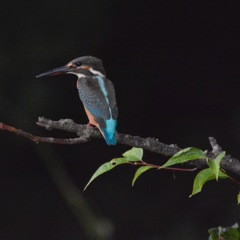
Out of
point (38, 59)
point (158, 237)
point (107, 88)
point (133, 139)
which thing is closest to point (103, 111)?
point (107, 88)

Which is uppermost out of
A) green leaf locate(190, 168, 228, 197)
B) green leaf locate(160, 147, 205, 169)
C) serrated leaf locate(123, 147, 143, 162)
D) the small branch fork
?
the small branch fork

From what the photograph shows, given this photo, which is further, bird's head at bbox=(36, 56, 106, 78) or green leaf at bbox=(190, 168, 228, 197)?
bird's head at bbox=(36, 56, 106, 78)

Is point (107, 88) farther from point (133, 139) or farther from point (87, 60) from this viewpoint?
point (133, 139)

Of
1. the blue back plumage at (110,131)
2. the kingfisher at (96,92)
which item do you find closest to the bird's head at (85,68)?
the kingfisher at (96,92)

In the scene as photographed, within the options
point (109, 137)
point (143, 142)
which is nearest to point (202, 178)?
point (143, 142)

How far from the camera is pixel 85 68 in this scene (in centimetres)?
110

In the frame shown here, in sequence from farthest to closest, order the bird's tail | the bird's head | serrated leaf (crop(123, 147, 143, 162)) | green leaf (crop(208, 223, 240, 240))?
the bird's head
the bird's tail
serrated leaf (crop(123, 147, 143, 162))
green leaf (crop(208, 223, 240, 240))

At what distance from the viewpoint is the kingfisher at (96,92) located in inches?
39.7

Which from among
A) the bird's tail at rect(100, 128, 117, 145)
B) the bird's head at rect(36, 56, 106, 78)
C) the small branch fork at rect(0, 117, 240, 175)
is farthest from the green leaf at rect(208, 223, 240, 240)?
the bird's head at rect(36, 56, 106, 78)

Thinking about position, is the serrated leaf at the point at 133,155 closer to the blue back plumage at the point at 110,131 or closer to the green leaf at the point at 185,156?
the green leaf at the point at 185,156

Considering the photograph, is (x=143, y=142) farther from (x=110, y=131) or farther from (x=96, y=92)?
(x=96, y=92)

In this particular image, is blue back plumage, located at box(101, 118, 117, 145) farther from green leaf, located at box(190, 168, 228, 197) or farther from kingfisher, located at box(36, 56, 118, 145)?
green leaf, located at box(190, 168, 228, 197)

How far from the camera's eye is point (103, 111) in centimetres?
104

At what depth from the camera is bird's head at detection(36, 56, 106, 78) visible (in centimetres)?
108
